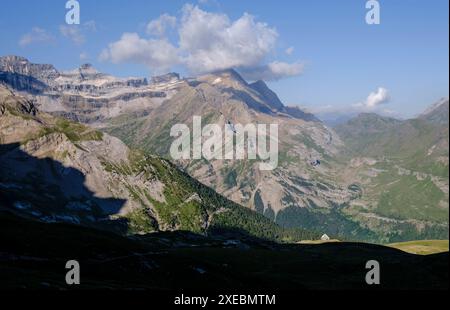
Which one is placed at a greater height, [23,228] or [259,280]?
[23,228]

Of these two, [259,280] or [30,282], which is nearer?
[30,282]

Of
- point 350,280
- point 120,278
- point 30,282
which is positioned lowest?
point 350,280

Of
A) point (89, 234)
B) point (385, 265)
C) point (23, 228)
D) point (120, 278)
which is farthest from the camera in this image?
point (385, 265)

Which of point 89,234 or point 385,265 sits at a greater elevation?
point 89,234

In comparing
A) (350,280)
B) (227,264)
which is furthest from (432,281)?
(227,264)
